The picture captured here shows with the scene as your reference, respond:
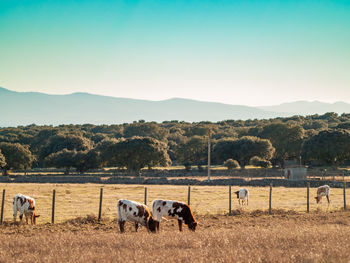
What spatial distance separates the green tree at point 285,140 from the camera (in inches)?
3150

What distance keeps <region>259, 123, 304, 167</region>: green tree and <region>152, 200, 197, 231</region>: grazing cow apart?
67.3m

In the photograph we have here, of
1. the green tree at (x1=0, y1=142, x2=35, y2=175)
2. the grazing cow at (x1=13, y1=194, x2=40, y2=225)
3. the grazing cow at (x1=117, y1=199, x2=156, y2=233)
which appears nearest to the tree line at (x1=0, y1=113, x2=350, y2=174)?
the green tree at (x1=0, y1=142, x2=35, y2=175)

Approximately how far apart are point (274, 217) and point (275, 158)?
218 ft

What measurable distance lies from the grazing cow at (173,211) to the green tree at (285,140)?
221 ft

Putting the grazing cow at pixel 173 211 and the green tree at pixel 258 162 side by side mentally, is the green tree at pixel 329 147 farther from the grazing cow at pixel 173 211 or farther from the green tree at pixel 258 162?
the grazing cow at pixel 173 211

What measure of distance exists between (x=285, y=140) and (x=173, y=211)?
232ft

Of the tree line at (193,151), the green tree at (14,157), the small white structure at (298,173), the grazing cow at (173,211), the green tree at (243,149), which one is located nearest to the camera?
the grazing cow at (173,211)

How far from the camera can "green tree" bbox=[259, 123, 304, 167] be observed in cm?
8000

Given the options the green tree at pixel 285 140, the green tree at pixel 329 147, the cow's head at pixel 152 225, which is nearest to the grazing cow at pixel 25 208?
the cow's head at pixel 152 225

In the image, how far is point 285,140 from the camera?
3223 inches

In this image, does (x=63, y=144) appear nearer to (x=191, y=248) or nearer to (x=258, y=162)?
(x=258, y=162)

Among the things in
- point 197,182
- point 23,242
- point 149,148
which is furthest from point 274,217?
point 149,148

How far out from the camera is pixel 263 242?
10.5 meters

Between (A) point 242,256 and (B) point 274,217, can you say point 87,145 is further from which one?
(A) point 242,256
